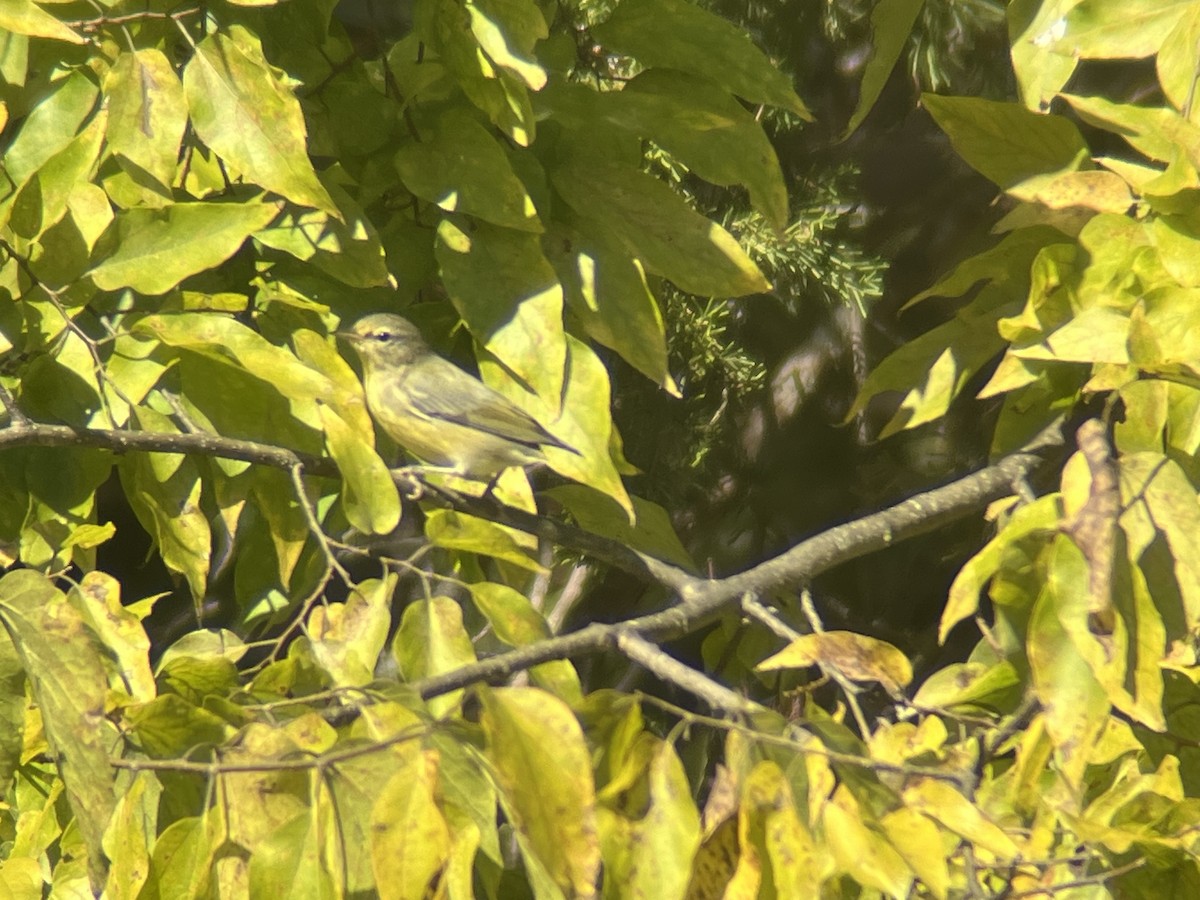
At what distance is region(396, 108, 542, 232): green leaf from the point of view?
1.71 meters

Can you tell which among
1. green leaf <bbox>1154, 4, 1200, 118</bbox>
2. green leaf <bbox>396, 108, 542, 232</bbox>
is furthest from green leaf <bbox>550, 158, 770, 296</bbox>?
green leaf <bbox>1154, 4, 1200, 118</bbox>

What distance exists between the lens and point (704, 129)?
1.84 metres

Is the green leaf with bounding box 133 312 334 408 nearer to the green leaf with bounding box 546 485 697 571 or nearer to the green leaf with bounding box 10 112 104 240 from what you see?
the green leaf with bounding box 10 112 104 240

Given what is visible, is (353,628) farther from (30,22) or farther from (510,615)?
(30,22)

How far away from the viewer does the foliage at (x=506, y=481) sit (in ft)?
3.87

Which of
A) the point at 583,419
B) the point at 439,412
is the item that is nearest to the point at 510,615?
the point at 583,419

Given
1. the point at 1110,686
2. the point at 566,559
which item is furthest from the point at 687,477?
the point at 1110,686

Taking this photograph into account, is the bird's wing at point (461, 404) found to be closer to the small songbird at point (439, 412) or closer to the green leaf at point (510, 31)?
the small songbird at point (439, 412)

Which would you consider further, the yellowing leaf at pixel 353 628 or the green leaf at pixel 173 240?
the green leaf at pixel 173 240

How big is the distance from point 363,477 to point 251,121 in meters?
0.45

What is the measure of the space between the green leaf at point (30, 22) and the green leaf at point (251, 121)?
0.48 feet

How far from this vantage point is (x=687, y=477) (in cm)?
253

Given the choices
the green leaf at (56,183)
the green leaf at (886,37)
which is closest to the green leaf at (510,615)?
the green leaf at (56,183)

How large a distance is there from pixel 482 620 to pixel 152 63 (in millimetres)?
1111
